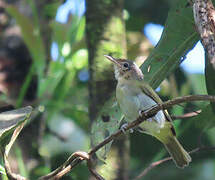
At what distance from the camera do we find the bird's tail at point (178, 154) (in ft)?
9.39

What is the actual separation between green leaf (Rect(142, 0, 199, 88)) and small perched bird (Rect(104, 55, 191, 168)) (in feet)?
1.21

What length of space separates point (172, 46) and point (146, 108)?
0.56 metres

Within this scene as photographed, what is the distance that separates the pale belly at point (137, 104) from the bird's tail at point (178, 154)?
0.53ft

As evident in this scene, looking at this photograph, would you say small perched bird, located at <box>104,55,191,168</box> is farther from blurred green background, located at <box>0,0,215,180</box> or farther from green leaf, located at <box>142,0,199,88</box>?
green leaf, located at <box>142,0,199,88</box>

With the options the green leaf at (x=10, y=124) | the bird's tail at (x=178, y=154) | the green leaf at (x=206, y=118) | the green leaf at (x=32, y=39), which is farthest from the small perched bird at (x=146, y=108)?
the green leaf at (x=32, y=39)

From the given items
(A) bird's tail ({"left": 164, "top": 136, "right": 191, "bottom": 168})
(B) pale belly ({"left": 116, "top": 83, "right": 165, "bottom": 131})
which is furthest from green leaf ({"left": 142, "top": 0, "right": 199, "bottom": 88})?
(A) bird's tail ({"left": 164, "top": 136, "right": 191, "bottom": 168})

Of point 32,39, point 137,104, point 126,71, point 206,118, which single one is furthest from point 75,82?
point 206,118

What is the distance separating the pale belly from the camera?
278cm

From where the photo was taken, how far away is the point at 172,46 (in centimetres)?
237

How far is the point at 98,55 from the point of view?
9.66 ft

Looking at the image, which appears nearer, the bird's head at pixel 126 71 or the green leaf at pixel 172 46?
the green leaf at pixel 172 46

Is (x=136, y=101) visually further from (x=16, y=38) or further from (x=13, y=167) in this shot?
(x=16, y=38)

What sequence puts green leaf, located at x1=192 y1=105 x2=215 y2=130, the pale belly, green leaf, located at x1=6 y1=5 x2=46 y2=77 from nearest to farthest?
green leaf, located at x1=192 y1=105 x2=215 y2=130
the pale belly
green leaf, located at x1=6 y1=5 x2=46 y2=77

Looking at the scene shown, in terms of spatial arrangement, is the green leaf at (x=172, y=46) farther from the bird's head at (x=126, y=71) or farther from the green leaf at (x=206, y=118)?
the bird's head at (x=126, y=71)
